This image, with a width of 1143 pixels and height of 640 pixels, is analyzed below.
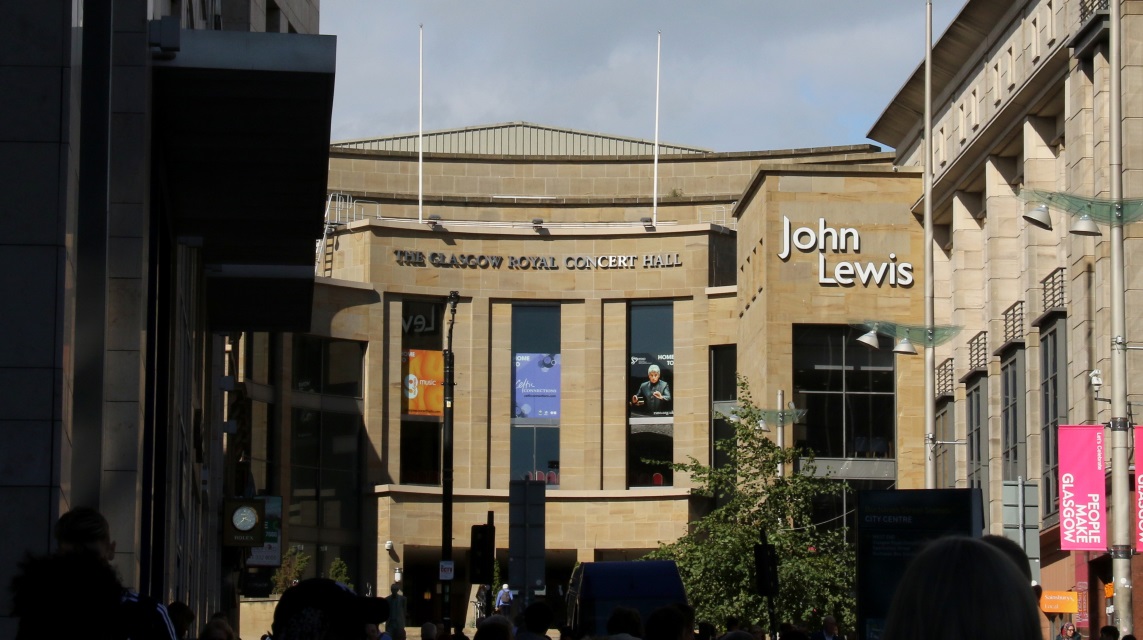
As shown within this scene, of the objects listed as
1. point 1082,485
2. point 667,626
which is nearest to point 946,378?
point 1082,485

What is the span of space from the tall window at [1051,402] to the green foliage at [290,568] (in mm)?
21730

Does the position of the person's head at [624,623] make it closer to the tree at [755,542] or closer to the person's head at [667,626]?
the person's head at [667,626]

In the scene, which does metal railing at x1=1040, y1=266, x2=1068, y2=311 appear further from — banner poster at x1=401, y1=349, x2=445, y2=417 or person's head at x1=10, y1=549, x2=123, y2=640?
person's head at x1=10, y1=549, x2=123, y2=640

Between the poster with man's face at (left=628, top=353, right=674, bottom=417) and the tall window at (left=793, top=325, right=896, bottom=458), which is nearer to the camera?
the tall window at (left=793, top=325, right=896, bottom=458)

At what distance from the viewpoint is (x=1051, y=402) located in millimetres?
43406

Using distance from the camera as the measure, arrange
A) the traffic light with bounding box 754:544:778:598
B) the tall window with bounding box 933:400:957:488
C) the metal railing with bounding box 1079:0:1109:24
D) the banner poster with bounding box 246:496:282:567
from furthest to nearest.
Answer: the tall window with bounding box 933:400:957:488
the metal railing with bounding box 1079:0:1109:24
the banner poster with bounding box 246:496:282:567
the traffic light with bounding box 754:544:778:598

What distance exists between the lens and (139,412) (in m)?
14.9

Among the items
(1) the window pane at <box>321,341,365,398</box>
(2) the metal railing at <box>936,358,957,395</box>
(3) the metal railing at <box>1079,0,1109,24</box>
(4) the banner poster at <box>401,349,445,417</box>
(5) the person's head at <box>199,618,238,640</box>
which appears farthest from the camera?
(4) the banner poster at <box>401,349,445,417</box>

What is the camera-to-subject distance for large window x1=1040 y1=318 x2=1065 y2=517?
41.8 metres

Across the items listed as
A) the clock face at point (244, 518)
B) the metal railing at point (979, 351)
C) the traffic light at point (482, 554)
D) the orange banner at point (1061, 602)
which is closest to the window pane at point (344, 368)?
the metal railing at point (979, 351)

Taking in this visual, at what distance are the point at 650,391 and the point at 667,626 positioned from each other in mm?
54572

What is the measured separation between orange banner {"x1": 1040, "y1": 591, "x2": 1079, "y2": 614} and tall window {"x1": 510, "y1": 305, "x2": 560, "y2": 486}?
89.0 feet

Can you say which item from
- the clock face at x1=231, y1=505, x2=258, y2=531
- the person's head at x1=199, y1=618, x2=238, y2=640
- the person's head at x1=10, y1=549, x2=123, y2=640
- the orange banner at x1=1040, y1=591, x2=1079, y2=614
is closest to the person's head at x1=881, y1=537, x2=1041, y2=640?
the person's head at x1=10, y1=549, x2=123, y2=640

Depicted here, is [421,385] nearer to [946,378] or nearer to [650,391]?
[650,391]
